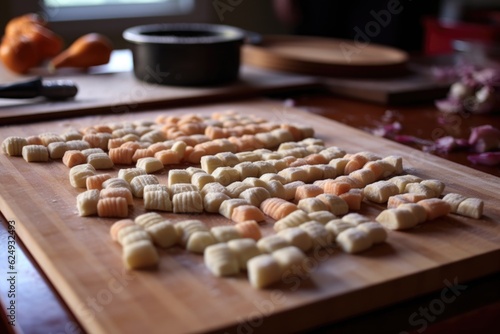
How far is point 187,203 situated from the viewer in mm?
1217

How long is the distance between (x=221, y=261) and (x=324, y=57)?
1777mm

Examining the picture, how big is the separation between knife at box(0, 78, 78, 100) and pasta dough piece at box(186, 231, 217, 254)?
3.67ft

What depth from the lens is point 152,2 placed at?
14.8 ft

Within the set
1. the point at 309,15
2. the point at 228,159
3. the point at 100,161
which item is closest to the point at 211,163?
the point at 228,159

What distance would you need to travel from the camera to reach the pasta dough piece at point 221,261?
3.19 ft

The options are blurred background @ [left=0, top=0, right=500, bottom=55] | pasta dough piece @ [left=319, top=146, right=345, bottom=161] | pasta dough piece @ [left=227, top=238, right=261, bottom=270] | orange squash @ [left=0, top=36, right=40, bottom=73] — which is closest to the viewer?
pasta dough piece @ [left=227, top=238, right=261, bottom=270]

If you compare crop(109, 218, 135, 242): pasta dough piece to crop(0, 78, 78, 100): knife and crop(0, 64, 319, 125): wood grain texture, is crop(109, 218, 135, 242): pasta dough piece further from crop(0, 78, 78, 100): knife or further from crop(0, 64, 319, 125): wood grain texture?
crop(0, 78, 78, 100): knife

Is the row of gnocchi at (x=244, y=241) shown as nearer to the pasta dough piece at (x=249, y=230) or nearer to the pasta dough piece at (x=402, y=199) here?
the pasta dough piece at (x=249, y=230)

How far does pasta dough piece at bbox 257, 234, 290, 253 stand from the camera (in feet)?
3.37

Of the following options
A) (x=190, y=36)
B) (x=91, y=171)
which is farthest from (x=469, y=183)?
(x=190, y=36)

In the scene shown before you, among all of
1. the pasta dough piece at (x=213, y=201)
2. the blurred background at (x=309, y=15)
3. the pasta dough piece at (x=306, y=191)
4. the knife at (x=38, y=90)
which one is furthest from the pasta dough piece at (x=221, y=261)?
the blurred background at (x=309, y=15)

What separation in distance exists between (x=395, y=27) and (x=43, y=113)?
308 centimetres

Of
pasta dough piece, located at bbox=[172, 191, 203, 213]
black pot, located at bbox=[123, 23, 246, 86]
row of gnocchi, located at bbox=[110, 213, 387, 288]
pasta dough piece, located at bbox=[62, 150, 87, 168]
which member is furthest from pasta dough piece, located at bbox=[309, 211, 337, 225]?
black pot, located at bbox=[123, 23, 246, 86]

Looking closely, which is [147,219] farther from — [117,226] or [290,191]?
[290,191]
